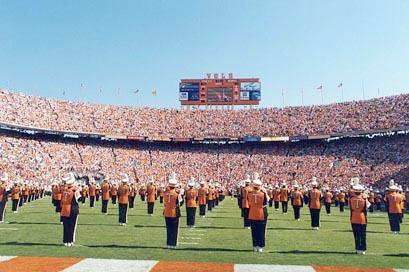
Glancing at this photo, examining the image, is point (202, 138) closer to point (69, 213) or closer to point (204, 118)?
point (204, 118)

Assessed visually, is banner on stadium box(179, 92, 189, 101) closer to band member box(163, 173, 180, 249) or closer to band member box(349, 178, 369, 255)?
band member box(163, 173, 180, 249)

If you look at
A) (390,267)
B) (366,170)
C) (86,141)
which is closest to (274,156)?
(366,170)

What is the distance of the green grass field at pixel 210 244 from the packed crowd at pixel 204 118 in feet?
123

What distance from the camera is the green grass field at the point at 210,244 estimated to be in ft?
30.6

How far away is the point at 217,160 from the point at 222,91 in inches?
505

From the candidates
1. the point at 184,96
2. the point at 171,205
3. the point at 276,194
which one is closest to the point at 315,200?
the point at 171,205

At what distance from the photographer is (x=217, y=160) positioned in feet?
184

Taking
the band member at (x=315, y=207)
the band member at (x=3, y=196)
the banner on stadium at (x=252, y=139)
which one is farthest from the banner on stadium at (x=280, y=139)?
the band member at (x=3, y=196)

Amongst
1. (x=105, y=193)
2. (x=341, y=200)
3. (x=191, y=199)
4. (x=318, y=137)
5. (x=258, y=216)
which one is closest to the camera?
(x=258, y=216)

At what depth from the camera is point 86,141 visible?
184 feet

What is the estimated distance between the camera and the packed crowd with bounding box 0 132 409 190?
45031mm

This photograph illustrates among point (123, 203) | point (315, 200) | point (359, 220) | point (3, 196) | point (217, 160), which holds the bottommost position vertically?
point (359, 220)

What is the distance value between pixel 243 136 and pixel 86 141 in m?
19.3

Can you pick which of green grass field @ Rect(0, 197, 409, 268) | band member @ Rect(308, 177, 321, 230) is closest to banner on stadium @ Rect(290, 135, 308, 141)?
band member @ Rect(308, 177, 321, 230)
